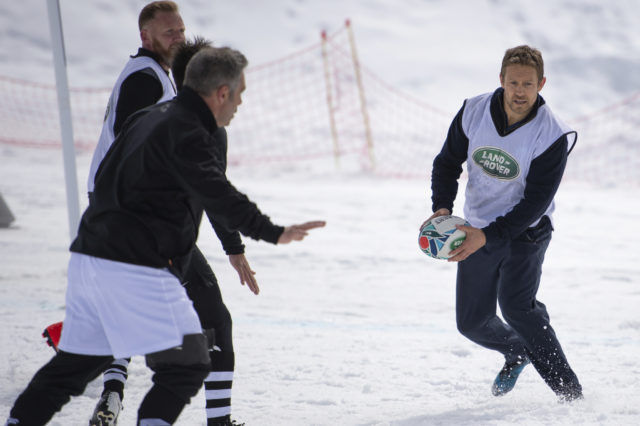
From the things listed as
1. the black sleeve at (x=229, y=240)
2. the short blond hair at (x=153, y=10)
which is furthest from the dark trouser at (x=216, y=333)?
the short blond hair at (x=153, y=10)

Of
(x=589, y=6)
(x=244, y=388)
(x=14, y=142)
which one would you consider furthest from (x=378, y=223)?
(x=589, y=6)

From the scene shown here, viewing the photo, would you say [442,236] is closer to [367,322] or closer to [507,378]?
[507,378]

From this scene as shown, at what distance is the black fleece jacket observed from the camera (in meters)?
2.18

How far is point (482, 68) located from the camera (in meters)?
18.7

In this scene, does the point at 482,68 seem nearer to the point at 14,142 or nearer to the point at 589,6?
the point at 589,6

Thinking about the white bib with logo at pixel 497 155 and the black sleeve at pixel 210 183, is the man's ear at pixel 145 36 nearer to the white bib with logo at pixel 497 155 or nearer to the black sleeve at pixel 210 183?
the black sleeve at pixel 210 183

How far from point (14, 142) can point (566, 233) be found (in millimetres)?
8864

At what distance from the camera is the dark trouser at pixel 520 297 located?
318 cm

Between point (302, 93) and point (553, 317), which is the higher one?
point (302, 93)

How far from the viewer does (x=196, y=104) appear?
226cm

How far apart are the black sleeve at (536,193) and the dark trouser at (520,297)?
13 cm

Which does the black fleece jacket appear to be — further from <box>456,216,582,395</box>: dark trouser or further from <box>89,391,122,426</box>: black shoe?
<box>456,216,582,395</box>: dark trouser

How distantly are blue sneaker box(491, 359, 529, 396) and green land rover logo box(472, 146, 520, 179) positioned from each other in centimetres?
91

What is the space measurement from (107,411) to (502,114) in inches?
78.5
